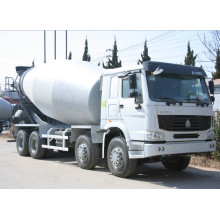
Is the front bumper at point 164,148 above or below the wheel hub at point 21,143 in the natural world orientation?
above

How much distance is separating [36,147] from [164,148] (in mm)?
6144

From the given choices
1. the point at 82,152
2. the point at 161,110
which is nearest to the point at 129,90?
the point at 161,110

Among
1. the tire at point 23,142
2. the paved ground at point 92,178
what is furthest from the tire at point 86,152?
the tire at point 23,142

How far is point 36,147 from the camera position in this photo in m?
12.3

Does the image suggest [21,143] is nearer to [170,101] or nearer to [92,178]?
[92,178]

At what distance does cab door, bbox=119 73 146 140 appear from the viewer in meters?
7.78

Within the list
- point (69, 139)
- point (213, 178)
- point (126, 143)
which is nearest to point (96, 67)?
point (69, 139)

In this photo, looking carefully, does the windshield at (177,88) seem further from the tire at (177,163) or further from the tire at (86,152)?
the tire at (86,152)

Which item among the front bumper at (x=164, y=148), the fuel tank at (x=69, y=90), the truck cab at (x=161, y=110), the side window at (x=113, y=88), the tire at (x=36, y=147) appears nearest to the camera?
the front bumper at (x=164, y=148)

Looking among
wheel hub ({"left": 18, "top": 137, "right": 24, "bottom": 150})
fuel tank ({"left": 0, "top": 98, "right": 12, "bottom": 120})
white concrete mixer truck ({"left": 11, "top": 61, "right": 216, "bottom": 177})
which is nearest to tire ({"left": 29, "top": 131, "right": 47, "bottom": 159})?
wheel hub ({"left": 18, "top": 137, "right": 24, "bottom": 150})

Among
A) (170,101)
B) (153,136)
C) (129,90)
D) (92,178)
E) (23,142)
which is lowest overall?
(92,178)

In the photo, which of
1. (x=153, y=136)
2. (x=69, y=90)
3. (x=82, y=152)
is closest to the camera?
(x=153, y=136)

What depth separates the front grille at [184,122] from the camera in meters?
7.71

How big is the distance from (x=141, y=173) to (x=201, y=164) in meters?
2.29
